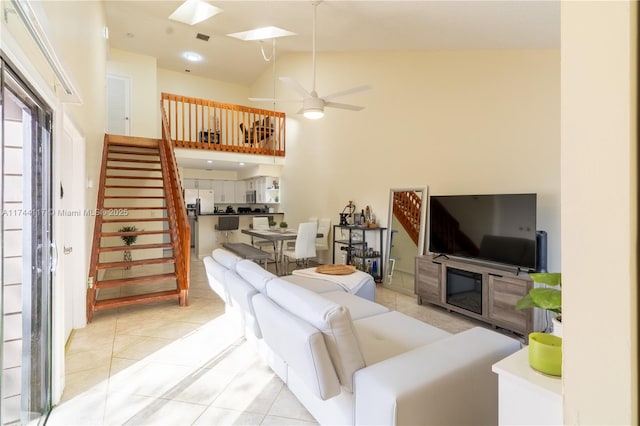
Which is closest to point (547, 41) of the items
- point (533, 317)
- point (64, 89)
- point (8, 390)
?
point (533, 317)

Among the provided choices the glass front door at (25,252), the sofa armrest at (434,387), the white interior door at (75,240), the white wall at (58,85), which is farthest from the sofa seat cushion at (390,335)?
the white interior door at (75,240)

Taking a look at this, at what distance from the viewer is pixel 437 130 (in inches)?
174

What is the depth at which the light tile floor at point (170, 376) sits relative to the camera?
2035 millimetres

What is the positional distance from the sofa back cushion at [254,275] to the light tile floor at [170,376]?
2.39 ft

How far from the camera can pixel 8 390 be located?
1.64 meters

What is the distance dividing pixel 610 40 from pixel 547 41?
11.8 feet

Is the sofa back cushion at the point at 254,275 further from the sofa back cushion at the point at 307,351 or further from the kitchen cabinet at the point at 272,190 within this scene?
the kitchen cabinet at the point at 272,190

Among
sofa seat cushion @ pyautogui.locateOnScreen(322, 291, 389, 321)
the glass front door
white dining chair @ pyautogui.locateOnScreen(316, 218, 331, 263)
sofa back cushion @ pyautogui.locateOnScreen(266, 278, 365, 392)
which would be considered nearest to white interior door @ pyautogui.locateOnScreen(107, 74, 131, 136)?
white dining chair @ pyautogui.locateOnScreen(316, 218, 331, 263)

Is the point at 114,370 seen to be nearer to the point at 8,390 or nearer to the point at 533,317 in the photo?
the point at 8,390

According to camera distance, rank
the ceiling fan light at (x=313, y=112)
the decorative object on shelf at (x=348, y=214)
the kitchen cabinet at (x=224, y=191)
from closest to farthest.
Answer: the ceiling fan light at (x=313, y=112) < the decorative object on shelf at (x=348, y=214) < the kitchen cabinet at (x=224, y=191)

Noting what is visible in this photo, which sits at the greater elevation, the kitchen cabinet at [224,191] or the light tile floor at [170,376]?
the kitchen cabinet at [224,191]

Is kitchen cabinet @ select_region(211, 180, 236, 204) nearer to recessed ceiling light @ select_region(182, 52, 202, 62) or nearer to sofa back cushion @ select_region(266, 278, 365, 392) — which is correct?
recessed ceiling light @ select_region(182, 52, 202, 62)

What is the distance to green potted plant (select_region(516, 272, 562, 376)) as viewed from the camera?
3.44 ft

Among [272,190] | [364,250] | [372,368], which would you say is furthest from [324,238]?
[372,368]
